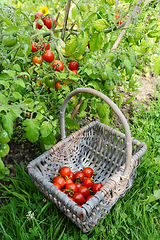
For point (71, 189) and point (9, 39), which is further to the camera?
point (71, 189)

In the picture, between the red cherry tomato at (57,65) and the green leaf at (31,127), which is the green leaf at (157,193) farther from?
the red cherry tomato at (57,65)

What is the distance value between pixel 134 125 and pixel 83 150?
0.67 meters

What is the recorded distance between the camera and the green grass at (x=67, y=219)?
1.06 m

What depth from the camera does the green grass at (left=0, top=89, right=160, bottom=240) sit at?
1.06 meters

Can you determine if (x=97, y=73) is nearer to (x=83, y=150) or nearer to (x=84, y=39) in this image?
(x=84, y=39)

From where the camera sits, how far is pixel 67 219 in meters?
1.14

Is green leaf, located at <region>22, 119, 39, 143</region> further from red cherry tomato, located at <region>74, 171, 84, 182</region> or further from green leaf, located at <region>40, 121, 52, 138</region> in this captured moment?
red cherry tomato, located at <region>74, 171, 84, 182</region>

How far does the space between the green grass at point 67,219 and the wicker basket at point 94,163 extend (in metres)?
0.13

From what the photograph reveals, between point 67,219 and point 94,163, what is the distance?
47 centimetres

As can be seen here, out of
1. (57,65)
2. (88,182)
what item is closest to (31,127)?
(57,65)

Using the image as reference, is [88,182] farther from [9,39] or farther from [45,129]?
[9,39]

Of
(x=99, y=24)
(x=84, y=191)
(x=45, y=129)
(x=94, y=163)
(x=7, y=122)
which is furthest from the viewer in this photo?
(x=94, y=163)

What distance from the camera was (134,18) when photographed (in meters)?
1.02

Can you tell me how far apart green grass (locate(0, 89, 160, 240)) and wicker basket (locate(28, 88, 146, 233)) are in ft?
0.42
